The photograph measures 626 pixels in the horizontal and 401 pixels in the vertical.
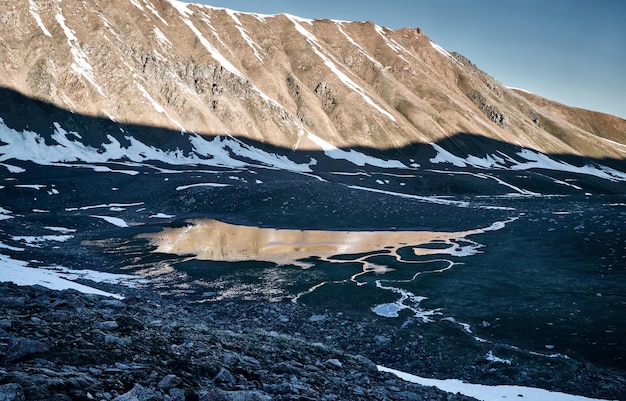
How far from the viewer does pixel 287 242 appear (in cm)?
5669

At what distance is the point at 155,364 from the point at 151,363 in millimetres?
99

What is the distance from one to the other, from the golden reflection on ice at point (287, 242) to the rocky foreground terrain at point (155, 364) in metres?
29.4

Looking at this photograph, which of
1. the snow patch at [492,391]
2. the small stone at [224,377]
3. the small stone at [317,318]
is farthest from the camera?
the small stone at [317,318]

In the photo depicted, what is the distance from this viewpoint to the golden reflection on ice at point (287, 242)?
49625mm

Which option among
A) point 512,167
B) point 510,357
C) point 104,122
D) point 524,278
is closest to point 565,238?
point 524,278

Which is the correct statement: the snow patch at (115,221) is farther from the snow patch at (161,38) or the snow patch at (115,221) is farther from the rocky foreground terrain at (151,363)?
the snow patch at (161,38)

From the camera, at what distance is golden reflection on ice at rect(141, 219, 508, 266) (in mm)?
49625

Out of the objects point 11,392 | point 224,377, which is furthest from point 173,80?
point 11,392

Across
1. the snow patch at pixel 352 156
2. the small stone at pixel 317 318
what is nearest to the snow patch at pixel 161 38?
the snow patch at pixel 352 156

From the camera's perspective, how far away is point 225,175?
4235 inches

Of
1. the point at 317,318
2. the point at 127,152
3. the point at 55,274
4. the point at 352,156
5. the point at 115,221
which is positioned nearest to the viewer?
the point at 317,318

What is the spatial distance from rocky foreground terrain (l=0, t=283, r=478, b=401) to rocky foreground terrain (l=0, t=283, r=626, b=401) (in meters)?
0.02

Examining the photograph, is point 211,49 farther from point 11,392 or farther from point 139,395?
point 11,392

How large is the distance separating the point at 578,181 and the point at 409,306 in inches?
6050
